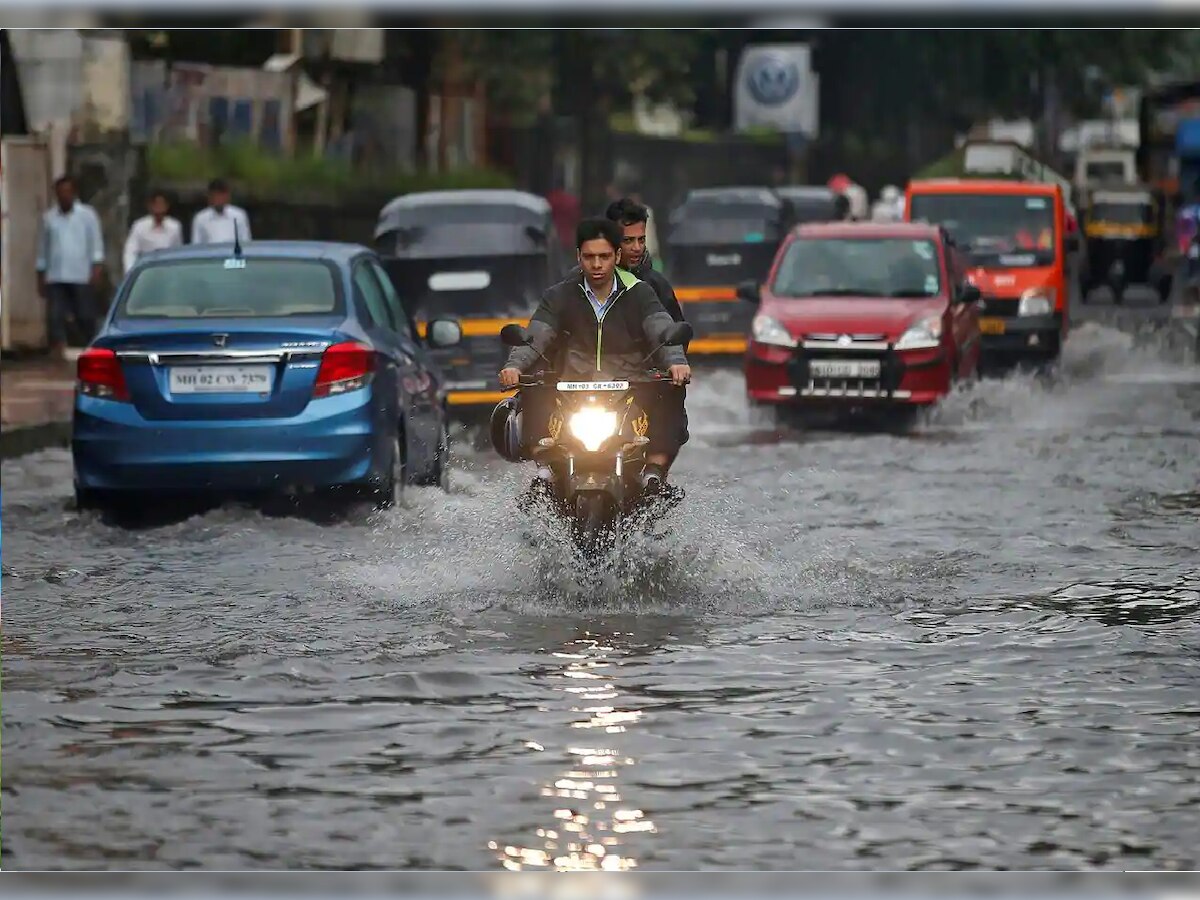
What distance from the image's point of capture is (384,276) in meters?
15.9

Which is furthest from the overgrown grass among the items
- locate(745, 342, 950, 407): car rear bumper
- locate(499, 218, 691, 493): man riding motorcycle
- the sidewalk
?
locate(499, 218, 691, 493): man riding motorcycle

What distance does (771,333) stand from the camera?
2195 cm

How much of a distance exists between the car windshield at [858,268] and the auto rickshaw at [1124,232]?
27.3 meters

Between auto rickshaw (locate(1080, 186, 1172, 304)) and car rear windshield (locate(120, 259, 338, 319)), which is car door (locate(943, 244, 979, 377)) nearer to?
car rear windshield (locate(120, 259, 338, 319))

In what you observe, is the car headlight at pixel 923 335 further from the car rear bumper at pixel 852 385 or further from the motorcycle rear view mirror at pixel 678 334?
the motorcycle rear view mirror at pixel 678 334

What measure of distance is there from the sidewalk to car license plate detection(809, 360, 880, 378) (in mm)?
5448

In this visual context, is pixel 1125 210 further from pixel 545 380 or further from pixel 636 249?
pixel 545 380

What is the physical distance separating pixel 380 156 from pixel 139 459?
3453 centimetres

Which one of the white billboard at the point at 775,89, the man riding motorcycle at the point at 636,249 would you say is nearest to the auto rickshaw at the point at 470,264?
the man riding motorcycle at the point at 636,249

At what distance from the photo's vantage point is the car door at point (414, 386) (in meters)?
15.3

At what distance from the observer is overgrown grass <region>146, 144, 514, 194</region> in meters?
37.3

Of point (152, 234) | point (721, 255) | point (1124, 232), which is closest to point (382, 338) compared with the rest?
point (152, 234)

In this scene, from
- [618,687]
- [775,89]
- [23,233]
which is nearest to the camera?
[618,687]

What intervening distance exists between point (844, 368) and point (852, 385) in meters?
0.14
